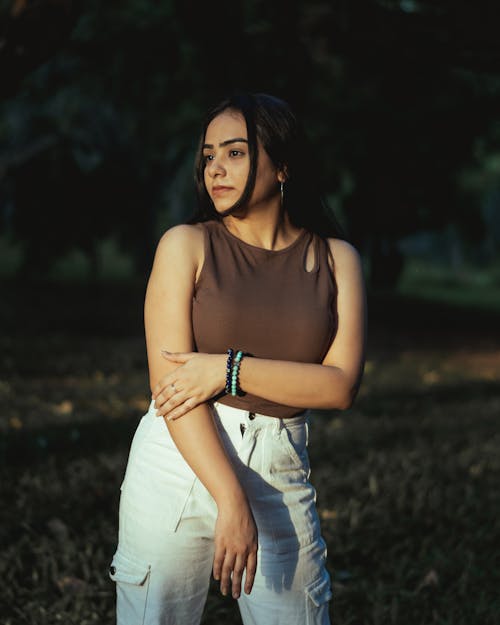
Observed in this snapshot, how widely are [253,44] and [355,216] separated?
27.5ft

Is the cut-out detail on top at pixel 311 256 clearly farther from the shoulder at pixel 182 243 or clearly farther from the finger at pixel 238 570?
the finger at pixel 238 570

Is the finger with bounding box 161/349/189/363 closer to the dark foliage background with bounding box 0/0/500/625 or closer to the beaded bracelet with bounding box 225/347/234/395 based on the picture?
the beaded bracelet with bounding box 225/347/234/395

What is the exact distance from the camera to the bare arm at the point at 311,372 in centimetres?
203

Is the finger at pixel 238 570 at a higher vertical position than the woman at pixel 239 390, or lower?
lower

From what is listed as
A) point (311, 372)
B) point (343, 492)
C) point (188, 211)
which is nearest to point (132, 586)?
point (311, 372)

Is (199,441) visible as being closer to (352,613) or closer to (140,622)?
(140,622)

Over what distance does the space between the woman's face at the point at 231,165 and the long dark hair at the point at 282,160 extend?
0.02m

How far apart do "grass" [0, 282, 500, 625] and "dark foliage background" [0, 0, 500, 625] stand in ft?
0.06

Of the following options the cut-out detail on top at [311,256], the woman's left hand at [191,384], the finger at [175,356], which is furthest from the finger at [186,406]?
the cut-out detail on top at [311,256]

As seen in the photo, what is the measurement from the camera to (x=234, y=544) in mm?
1968

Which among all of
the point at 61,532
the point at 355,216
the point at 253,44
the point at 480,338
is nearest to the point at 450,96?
the point at 355,216

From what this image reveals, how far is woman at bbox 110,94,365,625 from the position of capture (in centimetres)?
203

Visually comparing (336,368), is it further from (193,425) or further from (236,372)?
(193,425)

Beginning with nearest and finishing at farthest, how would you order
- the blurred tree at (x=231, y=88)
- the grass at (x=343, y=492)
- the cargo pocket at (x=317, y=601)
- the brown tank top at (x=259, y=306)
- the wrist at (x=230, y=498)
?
the wrist at (x=230, y=498) < the brown tank top at (x=259, y=306) < the cargo pocket at (x=317, y=601) < the grass at (x=343, y=492) < the blurred tree at (x=231, y=88)
